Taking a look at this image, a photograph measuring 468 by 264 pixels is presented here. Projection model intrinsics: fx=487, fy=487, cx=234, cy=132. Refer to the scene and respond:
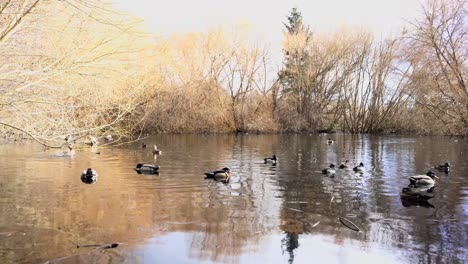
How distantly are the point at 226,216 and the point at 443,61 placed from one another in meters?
35.9

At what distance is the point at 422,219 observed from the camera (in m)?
11.2

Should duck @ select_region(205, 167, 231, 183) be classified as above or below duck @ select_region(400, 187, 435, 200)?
above

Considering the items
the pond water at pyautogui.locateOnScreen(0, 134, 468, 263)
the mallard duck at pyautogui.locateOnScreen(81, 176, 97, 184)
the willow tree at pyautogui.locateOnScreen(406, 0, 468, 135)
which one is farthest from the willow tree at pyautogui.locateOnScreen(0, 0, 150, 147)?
the willow tree at pyautogui.locateOnScreen(406, 0, 468, 135)

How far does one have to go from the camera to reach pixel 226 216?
1128cm

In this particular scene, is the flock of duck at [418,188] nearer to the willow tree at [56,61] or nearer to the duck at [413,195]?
the duck at [413,195]

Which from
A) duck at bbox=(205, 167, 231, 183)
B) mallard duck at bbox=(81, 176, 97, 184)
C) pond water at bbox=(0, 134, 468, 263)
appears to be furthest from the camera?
duck at bbox=(205, 167, 231, 183)

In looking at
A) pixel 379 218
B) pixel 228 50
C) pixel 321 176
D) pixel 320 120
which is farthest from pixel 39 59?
pixel 320 120

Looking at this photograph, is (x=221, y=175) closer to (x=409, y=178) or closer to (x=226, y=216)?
(x=226, y=216)

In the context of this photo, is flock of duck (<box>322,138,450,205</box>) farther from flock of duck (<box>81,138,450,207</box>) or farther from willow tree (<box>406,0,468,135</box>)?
willow tree (<box>406,0,468,135</box>)

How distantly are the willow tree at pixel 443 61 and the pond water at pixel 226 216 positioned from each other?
23102mm

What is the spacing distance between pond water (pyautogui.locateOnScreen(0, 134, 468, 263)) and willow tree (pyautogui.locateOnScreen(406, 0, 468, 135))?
2310 cm

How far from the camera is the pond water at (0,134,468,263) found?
8461 mm

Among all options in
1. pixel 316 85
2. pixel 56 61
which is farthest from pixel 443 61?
pixel 56 61

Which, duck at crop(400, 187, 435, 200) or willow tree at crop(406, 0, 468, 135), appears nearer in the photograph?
duck at crop(400, 187, 435, 200)
